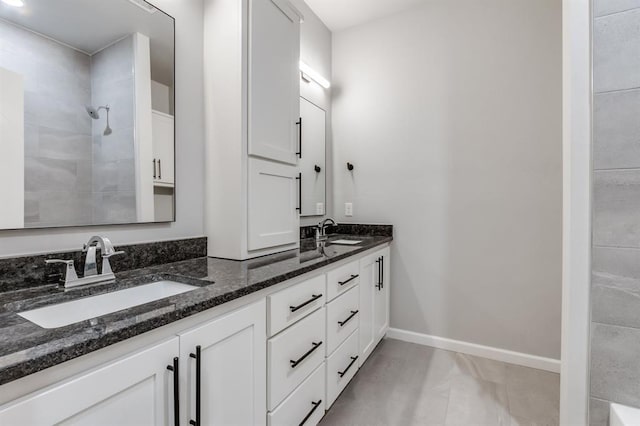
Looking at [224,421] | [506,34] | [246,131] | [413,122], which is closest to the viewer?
[224,421]

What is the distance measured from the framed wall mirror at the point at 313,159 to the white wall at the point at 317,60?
0.06 metres

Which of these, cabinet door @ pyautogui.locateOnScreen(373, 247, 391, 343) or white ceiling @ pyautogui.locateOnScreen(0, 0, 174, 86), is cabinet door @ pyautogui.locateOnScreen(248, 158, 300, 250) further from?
cabinet door @ pyautogui.locateOnScreen(373, 247, 391, 343)

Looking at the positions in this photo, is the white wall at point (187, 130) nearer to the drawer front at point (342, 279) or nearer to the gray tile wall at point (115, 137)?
the gray tile wall at point (115, 137)

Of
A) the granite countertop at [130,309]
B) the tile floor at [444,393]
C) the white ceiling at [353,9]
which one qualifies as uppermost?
the white ceiling at [353,9]

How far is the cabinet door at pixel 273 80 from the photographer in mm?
1553

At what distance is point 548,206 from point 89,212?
2578mm

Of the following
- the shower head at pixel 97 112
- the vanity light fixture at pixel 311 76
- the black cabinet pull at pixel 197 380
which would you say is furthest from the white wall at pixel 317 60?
the black cabinet pull at pixel 197 380

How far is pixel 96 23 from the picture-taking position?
1185 mm

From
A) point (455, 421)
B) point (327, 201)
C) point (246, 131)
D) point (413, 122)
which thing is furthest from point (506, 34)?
point (455, 421)

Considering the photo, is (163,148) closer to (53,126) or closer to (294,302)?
(53,126)

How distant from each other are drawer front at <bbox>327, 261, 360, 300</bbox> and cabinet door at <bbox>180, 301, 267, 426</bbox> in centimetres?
51

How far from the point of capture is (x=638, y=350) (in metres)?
1.00

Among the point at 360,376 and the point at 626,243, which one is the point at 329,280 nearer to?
the point at 360,376

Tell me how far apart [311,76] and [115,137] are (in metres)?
1.68
